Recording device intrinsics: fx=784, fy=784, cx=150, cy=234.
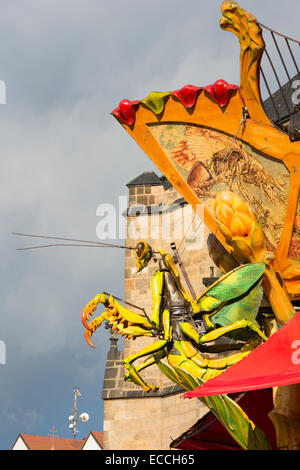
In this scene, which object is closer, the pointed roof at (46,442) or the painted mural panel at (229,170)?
the painted mural panel at (229,170)

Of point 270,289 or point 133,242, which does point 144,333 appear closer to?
point 270,289

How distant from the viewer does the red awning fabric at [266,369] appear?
8844mm

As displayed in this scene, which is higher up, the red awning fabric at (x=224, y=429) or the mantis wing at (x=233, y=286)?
the mantis wing at (x=233, y=286)

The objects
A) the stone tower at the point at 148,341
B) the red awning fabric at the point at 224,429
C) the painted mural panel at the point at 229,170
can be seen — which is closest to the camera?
the painted mural panel at the point at 229,170

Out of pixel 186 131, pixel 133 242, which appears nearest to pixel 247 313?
pixel 186 131

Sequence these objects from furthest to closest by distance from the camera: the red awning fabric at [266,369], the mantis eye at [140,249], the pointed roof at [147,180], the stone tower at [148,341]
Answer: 1. the pointed roof at [147,180]
2. the stone tower at [148,341]
3. the mantis eye at [140,249]
4. the red awning fabric at [266,369]

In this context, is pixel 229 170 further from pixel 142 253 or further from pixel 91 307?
pixel 91 307

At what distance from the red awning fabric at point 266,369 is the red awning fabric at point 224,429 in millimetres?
2529

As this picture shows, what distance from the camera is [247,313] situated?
11.1m

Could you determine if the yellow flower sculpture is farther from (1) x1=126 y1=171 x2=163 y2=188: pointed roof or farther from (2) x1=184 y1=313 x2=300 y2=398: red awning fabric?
(1) x1=126 y1=171 x2=163 y2=188: pointed roof

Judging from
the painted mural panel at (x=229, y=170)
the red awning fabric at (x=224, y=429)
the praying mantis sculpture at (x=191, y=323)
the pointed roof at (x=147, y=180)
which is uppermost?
the pointed roof at (x=147, y=180)

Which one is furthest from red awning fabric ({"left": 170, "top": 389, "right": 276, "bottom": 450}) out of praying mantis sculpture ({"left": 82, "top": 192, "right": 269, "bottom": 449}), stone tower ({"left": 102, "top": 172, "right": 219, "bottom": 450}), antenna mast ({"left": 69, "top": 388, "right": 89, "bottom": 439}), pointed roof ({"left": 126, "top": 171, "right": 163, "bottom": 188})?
antenna mast ({"left": 69, "top": 388, "right": 89, "bottom": 439})

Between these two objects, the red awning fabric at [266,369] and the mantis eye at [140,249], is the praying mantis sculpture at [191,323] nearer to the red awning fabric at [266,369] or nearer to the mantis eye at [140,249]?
the mantis eye at [140,249]

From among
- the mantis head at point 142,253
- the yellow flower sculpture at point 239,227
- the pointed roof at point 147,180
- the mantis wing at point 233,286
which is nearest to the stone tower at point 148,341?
the pointed roof at point 147,180
